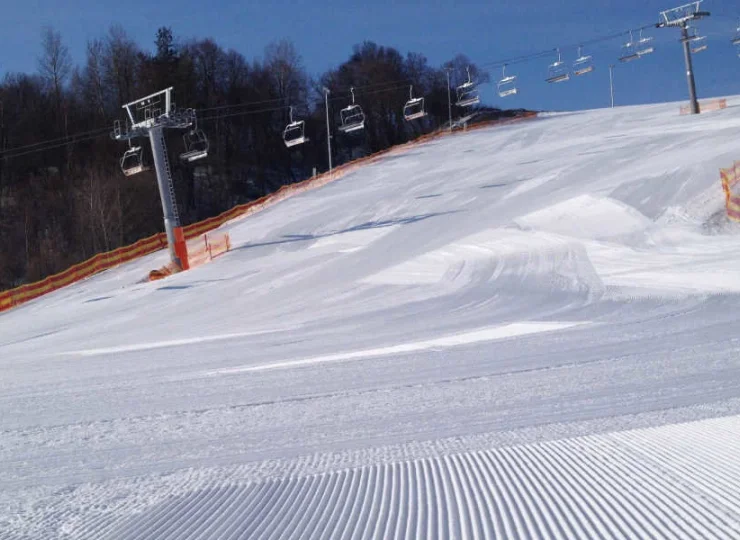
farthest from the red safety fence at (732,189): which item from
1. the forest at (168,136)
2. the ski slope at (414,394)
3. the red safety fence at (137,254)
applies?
the forest at (168,136)

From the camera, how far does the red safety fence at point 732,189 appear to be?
21281 mm

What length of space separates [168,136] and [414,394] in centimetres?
7254

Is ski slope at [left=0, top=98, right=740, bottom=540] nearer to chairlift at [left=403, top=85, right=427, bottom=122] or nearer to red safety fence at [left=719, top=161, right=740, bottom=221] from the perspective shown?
red safety fence at [left=719, top=161, right=740, bottom=221]

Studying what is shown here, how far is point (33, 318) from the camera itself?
24.6 m

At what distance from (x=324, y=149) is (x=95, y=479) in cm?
8480

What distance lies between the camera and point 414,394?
24.9 feet

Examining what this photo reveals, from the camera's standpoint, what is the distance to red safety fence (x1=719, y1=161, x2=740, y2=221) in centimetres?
2128

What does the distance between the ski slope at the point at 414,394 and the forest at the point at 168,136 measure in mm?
38075

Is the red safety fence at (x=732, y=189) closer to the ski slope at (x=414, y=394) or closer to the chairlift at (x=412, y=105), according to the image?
the ski slope at (x=414, y=394)

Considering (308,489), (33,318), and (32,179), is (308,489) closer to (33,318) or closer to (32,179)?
(33,318)

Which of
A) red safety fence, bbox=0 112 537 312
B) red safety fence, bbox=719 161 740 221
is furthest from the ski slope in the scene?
red safety fence, bbox=0 112 537 312

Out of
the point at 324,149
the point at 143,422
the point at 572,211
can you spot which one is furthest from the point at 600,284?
the point at 324,149

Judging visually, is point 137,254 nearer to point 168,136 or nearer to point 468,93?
point 468,93

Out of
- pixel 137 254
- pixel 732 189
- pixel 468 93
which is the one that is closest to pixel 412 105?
pixel 468 93
